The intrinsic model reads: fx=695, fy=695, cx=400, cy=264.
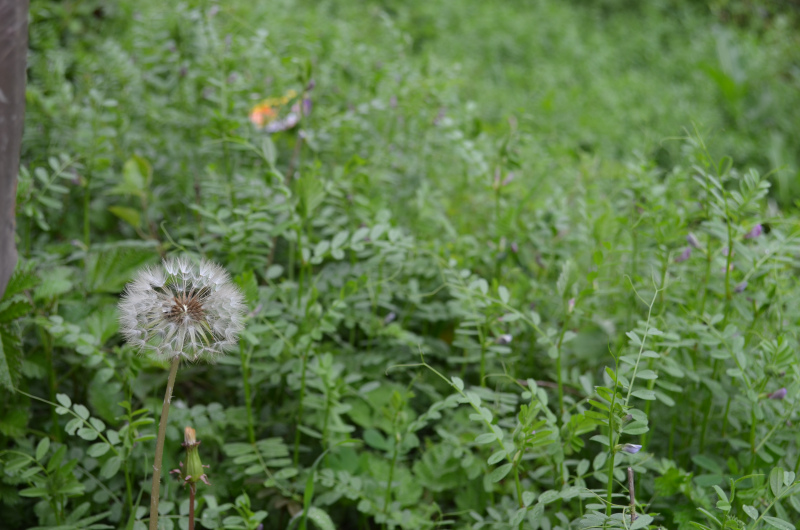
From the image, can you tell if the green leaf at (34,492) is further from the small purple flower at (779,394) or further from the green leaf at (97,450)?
the small purple flower at (779,394)

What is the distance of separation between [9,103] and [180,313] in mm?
482

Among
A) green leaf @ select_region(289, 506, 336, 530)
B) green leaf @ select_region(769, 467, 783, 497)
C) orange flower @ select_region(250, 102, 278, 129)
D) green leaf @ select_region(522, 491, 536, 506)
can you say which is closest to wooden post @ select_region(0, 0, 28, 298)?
green leaf @ select_region(289, 506, 336, 530)

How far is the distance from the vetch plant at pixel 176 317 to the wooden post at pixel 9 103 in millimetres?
240

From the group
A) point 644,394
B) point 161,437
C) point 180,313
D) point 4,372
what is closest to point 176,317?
point 180,313

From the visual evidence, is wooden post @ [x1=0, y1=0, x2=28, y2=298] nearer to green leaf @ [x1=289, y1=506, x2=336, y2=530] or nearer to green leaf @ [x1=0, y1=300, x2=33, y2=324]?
green leaf @ [x1=0, y1=300, x2=33, y2=324]

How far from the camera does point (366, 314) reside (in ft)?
6.73

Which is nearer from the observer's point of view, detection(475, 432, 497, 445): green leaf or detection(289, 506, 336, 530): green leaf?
detection(475, 432, 497, 445): green leaf

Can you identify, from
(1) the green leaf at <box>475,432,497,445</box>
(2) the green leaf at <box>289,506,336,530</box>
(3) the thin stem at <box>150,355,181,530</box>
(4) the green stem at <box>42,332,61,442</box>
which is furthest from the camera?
(4) the green stem at <box>42,332,61,442</box>

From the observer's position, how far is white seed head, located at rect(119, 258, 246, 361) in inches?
47.8

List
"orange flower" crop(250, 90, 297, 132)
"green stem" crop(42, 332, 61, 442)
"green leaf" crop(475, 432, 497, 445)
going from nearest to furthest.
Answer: "green leaf" crop(475, 432, 497, 445) < "green stem" crop(42, 332, 61, 442) < "orange flower" crop(250, 90, 297, 132)

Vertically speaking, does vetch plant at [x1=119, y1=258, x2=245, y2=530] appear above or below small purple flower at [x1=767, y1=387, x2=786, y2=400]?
above

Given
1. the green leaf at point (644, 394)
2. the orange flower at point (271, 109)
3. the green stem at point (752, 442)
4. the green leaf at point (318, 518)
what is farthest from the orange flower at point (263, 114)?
the green stem at point (752, 442)

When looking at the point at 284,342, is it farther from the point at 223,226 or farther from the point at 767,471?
the point at 767,471

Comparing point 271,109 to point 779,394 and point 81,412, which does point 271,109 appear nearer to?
point 81,412
